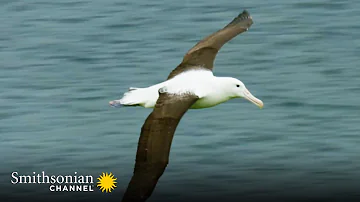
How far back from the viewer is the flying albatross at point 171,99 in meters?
10.3

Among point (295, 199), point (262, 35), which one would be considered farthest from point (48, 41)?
point (295, 199)

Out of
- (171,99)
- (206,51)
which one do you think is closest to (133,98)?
(171,99)

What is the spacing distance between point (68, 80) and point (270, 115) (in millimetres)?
3483

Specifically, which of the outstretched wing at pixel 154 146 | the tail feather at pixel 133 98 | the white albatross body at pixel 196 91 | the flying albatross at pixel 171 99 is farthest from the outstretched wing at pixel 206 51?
the outstretched wing at pixel 154 146

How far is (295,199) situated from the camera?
1196cm

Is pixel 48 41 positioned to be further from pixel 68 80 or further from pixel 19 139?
pixel 19 139

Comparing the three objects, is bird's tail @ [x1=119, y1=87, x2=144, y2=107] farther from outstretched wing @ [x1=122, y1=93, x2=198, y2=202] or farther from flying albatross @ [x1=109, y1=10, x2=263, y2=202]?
outstretched wing @ [x1=122, y1=93, x2=198, y2=202]

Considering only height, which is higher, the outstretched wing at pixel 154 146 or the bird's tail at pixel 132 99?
the bird's tail at pixel 132 99

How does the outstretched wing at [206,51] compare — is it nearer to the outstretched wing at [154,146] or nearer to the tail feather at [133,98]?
the tail feather at [133,98]

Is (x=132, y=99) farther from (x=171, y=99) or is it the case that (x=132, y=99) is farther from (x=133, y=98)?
(x=171, y=99)

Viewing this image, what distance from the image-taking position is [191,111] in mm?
14984

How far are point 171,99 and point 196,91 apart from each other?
37 cm

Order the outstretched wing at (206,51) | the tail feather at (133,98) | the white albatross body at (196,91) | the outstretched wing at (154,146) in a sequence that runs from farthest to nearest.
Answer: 1. the outstretched wing at (206,51)
2. the tail feather at (133,98)
3. the white albatross body at (196,91)
4. the outstretched wing at (154,146)

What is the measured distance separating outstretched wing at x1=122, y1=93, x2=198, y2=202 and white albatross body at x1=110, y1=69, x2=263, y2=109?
28cm
